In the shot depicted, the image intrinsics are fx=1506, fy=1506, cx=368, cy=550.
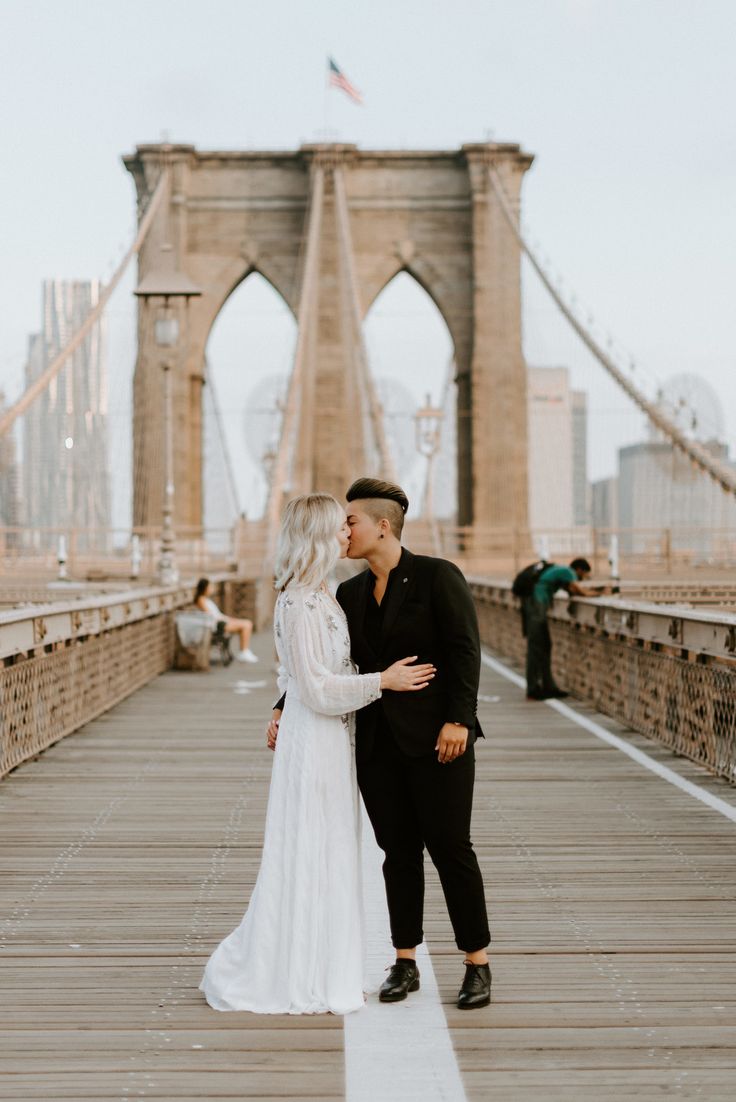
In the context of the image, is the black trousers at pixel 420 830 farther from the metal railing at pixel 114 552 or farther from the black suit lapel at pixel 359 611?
the metal railing at pixel 114 552

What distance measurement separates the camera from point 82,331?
32906 mm

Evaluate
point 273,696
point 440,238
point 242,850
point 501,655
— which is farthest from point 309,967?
point 440,238

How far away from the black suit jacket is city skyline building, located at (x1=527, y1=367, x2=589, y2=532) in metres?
33.8

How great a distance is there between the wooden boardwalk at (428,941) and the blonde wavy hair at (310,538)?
1185 mm

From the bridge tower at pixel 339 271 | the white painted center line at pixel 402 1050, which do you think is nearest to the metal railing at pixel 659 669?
the white painted center line at pixel 402 1050

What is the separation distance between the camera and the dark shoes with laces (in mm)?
4059

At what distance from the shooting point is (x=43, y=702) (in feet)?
31.0

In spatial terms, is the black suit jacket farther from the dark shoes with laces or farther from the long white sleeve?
the dark shoes with laces

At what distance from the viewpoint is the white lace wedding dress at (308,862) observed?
13.1 ft

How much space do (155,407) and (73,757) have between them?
1604 inches

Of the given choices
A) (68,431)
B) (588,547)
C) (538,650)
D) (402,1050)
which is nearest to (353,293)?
(588,547)

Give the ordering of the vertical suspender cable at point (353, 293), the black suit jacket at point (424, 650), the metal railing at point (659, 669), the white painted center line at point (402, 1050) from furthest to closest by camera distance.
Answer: the vertical suspender cable at point (353, 293) → the metal railing at point (659, 669) → the black suit jacket at point (424, 650) → the white painted center line at point (402, 1050)

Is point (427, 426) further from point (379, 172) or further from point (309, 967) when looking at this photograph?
point (309, 967)

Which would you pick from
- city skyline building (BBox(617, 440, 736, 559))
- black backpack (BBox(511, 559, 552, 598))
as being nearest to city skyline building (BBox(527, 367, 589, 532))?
city skyline building (BBox(617, 440, 736, 559))
